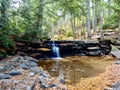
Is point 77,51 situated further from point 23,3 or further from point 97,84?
point 97,84

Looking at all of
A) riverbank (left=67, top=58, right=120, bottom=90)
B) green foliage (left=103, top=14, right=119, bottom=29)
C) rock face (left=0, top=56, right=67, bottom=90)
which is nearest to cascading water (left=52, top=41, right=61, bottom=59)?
green foliage (left=103, top=14, right=119, bottom=29)

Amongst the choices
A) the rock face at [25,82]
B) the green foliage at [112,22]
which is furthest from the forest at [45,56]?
the green foliage at [112,22]

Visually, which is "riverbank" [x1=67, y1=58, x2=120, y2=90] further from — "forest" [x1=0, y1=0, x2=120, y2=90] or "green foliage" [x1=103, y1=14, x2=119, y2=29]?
"green foliage" [x1=103, y1=14, x2=119, y2=29]

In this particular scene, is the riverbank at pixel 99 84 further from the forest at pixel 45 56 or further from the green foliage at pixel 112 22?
the green foliage at pixel 112 22

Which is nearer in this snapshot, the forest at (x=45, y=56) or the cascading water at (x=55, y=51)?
the forest at (x=45, y=56)

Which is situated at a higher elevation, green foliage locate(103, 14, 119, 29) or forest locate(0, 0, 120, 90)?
green foliage locate(103, 14, 119, 29)

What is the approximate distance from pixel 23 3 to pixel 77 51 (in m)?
6.77

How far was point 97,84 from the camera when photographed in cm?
900

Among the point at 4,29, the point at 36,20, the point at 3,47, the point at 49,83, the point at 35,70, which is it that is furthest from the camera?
the point at 36,20

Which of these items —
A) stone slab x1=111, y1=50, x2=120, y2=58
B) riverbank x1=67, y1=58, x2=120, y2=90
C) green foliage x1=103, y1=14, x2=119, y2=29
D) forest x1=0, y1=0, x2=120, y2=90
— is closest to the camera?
riverbank x1=67, y1=58, x2=120, y2=90

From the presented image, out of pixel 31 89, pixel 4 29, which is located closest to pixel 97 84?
pixel 31 89

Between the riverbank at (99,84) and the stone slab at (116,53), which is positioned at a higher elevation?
the riverbank at (99,84)

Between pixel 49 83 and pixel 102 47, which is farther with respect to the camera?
pixel 102 47

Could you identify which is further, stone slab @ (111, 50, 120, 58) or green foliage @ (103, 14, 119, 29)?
green foliage @ (103, 14, 119, 29)
